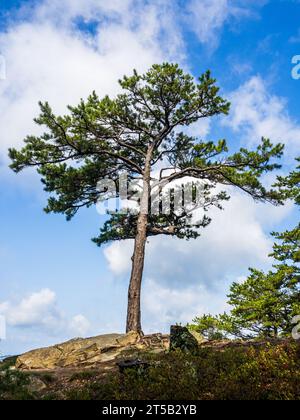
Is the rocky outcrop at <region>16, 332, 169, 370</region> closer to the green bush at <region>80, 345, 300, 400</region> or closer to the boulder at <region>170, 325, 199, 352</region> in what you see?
the boulder at <region>170, 325, 199, 352</region>

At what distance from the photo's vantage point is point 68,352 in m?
14.0

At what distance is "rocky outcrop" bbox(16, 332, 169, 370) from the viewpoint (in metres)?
12.8

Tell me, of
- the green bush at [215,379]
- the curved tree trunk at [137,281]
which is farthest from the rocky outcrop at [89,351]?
the green bush at [215,379]

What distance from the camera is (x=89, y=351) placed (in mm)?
13703

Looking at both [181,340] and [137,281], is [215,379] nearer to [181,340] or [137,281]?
[181,340]

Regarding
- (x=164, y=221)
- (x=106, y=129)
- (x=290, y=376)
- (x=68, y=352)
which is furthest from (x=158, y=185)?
(x=290, y=376)

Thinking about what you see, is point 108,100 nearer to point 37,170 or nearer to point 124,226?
point 37,170

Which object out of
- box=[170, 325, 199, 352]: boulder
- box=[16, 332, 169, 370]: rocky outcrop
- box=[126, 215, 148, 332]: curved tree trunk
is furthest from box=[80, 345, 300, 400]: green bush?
box=[126, 215, 148, 332]: curved tree trunk

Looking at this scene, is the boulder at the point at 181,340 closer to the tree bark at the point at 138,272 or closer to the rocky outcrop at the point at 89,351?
the rocky outcrop at the point at 89,351

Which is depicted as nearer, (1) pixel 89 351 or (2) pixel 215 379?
(2) pixel 215 379

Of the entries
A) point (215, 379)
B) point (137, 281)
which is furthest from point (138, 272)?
point (215, 379)
